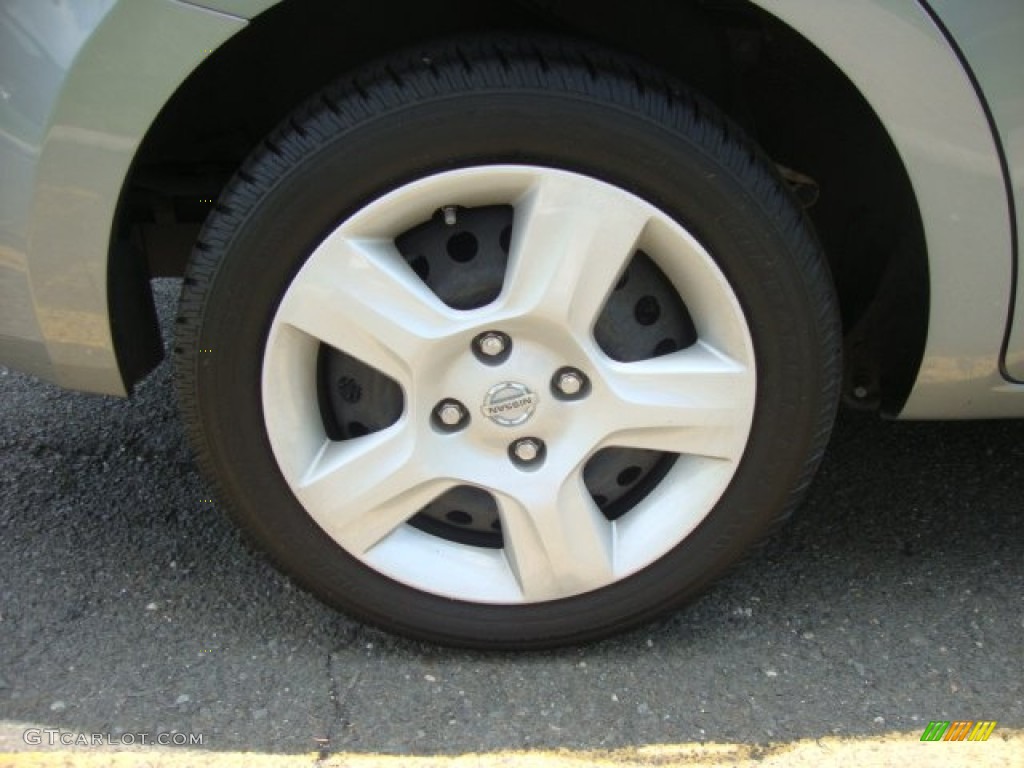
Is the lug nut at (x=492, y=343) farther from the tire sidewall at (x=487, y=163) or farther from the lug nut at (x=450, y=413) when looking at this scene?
the tire sidewall at (x=487, y=163)

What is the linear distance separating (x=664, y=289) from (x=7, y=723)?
125 cm

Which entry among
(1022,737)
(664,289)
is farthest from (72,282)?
(1022,737)

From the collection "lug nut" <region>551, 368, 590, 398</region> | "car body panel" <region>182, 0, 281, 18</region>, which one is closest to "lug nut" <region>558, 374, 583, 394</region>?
"lug nut" <region>551, 368, 590, 398</region>

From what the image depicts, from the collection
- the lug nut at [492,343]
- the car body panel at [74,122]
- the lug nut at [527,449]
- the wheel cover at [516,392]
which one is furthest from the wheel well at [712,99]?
the lug nut at [527,449]

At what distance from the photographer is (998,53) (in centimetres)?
165

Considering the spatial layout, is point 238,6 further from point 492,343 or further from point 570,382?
point 570,382

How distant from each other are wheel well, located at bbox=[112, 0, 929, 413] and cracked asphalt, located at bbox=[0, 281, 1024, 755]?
0.40 metres

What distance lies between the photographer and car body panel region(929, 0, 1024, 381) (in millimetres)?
1633

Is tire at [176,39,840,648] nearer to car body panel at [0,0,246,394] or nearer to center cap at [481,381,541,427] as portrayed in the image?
center cap at [481,381,541,427]

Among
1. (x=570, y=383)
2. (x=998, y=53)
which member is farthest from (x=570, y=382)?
(x=998, y=53)

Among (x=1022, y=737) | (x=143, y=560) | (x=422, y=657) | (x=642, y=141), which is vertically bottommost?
(x=143, y=560)

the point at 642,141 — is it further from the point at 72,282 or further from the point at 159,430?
the point at 159,430

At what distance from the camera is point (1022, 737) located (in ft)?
6.00

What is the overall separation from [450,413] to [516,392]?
11 centimetres
